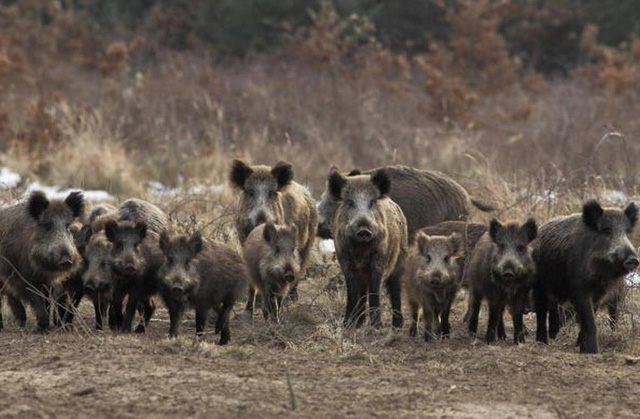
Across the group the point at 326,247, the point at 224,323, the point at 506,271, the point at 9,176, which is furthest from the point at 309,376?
the point at 9,176

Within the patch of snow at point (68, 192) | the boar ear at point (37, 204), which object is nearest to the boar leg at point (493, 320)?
the boar ear at point (37, 204)

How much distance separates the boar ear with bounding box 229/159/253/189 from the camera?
11.7 m

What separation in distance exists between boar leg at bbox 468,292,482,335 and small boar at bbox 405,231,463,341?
148 mm

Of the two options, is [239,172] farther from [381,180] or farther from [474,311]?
[474,311]

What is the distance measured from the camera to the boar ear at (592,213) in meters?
9.41

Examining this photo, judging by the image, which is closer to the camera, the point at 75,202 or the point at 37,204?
the point at 37,204

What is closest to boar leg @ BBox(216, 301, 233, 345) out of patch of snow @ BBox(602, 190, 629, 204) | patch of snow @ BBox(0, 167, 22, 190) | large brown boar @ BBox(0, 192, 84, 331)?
large brown boar @ BBox(0, 192, 84, 331)

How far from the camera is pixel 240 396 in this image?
24.4ft

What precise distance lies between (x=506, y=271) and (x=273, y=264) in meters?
1.81

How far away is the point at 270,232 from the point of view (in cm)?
1016

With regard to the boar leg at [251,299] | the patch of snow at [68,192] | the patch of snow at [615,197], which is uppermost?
the patch of snow at [68,192]

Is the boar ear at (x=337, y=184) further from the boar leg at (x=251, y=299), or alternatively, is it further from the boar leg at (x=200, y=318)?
the boar leg at (x=200, y=318)

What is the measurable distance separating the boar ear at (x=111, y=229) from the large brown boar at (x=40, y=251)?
1.04ft

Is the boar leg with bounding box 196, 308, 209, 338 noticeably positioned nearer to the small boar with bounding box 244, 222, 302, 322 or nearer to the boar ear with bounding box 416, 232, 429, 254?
the small boar with bounding box 244, 222, 302, 322
